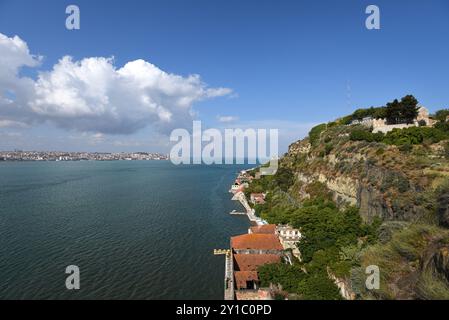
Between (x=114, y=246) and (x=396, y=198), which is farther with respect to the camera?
(x=114, y=246)

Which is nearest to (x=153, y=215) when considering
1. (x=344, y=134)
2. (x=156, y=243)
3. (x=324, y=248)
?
(x=156, y=243)

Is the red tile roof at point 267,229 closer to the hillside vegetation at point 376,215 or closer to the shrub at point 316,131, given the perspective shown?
the hillside vegetation at point 376,215

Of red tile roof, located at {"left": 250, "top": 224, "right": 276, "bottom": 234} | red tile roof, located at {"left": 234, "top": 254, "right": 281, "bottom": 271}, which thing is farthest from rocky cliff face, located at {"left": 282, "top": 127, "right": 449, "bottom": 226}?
red tile roof, located at {"left": 234, "top": 254, "right": 281, "bottom": 271}

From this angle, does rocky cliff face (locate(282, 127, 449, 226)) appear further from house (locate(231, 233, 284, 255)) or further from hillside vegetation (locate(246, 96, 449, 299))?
house (locate(231, 233, 284, 255))
